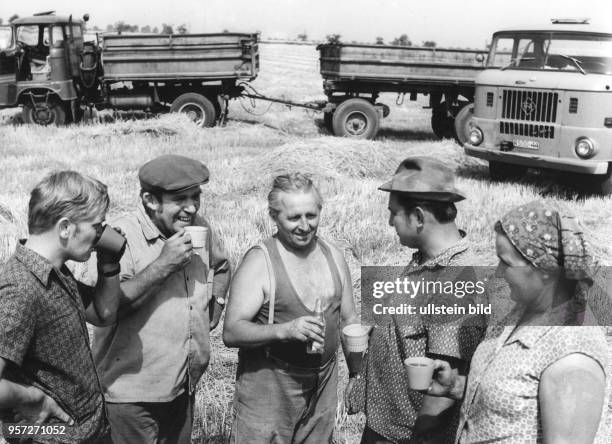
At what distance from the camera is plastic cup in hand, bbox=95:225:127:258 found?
2525 mm

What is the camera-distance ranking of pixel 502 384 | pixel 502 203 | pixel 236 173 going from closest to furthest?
pixel 502 384
pixel 502 203
pixel 236 173

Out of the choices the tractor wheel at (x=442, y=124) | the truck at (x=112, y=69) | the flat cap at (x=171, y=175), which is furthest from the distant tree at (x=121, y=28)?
the flat cap at (x=171, y=175)

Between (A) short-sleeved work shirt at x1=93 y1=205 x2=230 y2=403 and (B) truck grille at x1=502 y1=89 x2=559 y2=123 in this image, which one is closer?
(A) short-sleeved work shirt at x1=93 y1=205 x2=230 y2=403

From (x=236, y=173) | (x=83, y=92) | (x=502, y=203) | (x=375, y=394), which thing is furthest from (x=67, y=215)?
(x=83, y=92)

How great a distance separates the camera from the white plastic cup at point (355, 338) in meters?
2.63

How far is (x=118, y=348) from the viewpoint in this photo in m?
2.78

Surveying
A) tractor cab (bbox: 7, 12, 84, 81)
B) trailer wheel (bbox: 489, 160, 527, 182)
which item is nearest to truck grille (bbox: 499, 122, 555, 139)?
trailer wheel (bbox: 489, 160, 527, 182)

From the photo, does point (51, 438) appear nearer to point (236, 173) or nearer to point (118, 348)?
point (118, 348)

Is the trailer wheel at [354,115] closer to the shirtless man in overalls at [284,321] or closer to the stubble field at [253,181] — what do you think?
the stubble field at [253,181]

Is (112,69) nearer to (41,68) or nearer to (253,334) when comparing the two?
(41,68)

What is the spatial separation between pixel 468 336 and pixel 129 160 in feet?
31.3

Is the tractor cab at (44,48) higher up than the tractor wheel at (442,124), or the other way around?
the tractor cab at (44,48)

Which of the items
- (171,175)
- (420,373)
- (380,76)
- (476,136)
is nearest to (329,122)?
(380,76)

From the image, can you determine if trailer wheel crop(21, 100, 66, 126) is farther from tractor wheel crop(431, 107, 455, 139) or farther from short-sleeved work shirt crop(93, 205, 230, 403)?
short-sleeved work shirt crop(93, 205, 230, 403)
